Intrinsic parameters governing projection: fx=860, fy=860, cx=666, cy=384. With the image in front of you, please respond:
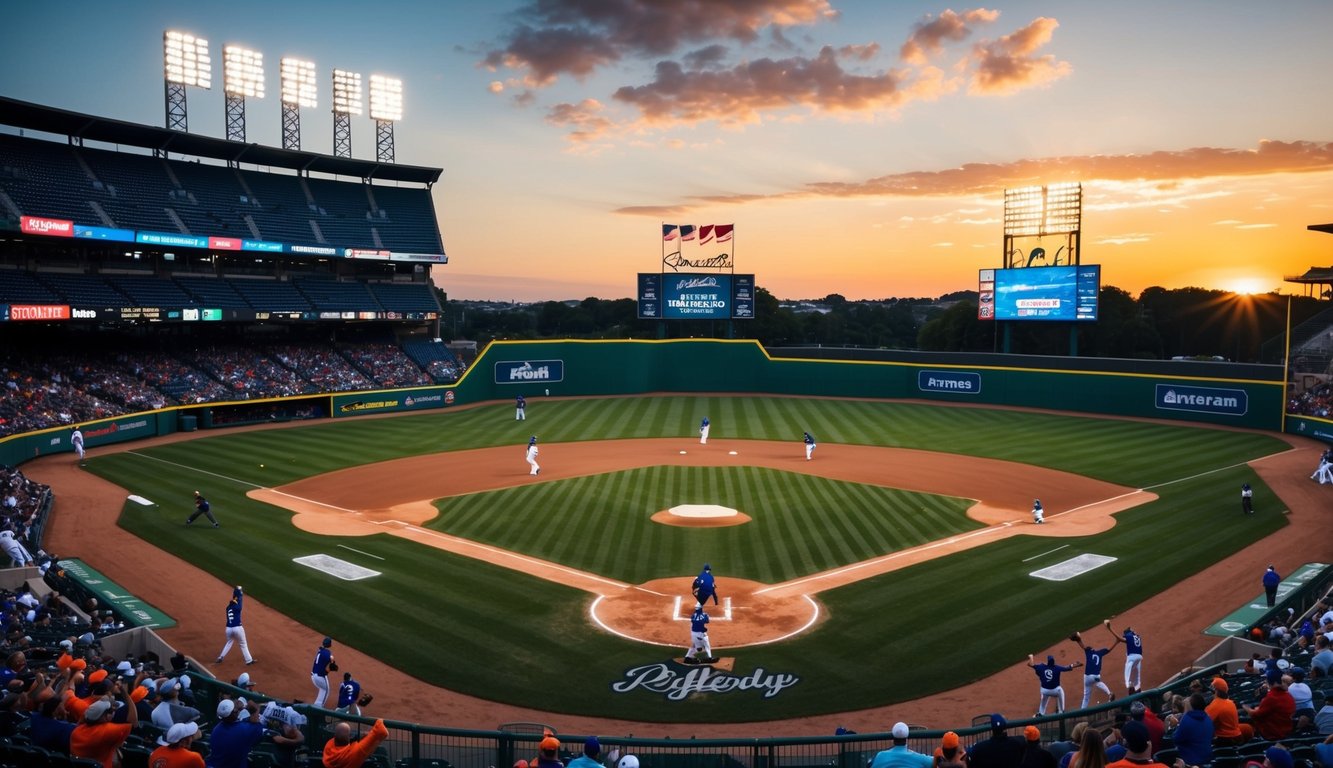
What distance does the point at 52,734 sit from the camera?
775 cm

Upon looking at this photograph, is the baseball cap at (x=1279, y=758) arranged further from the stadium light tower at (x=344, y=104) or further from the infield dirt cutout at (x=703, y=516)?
the stadium light tower at (x=344, y=104)

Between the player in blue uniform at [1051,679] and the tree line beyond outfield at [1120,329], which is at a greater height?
the tree line beyond outfield at [1120,329]

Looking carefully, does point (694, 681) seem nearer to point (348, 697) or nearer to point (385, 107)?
point (348, 697)

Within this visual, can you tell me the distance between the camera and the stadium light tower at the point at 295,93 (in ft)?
179

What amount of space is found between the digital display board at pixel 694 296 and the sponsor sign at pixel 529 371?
265 inches

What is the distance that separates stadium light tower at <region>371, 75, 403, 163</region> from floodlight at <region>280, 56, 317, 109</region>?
4675 mm

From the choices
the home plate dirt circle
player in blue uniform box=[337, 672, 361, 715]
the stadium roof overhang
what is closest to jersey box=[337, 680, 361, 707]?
player in blue uniform box=[337, 672, 361, 715]

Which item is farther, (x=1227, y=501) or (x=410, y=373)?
(x=410, y=373)

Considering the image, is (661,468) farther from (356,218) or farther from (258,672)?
(356,218)

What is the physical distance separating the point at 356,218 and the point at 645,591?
46.6 meters

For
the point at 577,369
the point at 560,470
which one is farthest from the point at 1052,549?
the point at 577,369

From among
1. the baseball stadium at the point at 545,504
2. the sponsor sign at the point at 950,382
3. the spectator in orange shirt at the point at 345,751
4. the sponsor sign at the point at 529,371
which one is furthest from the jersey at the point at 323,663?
the sponsor sign at the point at 950,382

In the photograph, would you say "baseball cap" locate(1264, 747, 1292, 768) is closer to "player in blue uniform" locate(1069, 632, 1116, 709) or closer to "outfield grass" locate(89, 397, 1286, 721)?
"player in blue uniform" locate(1069, 632, 1116, 709)

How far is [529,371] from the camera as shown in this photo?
56594 mm
